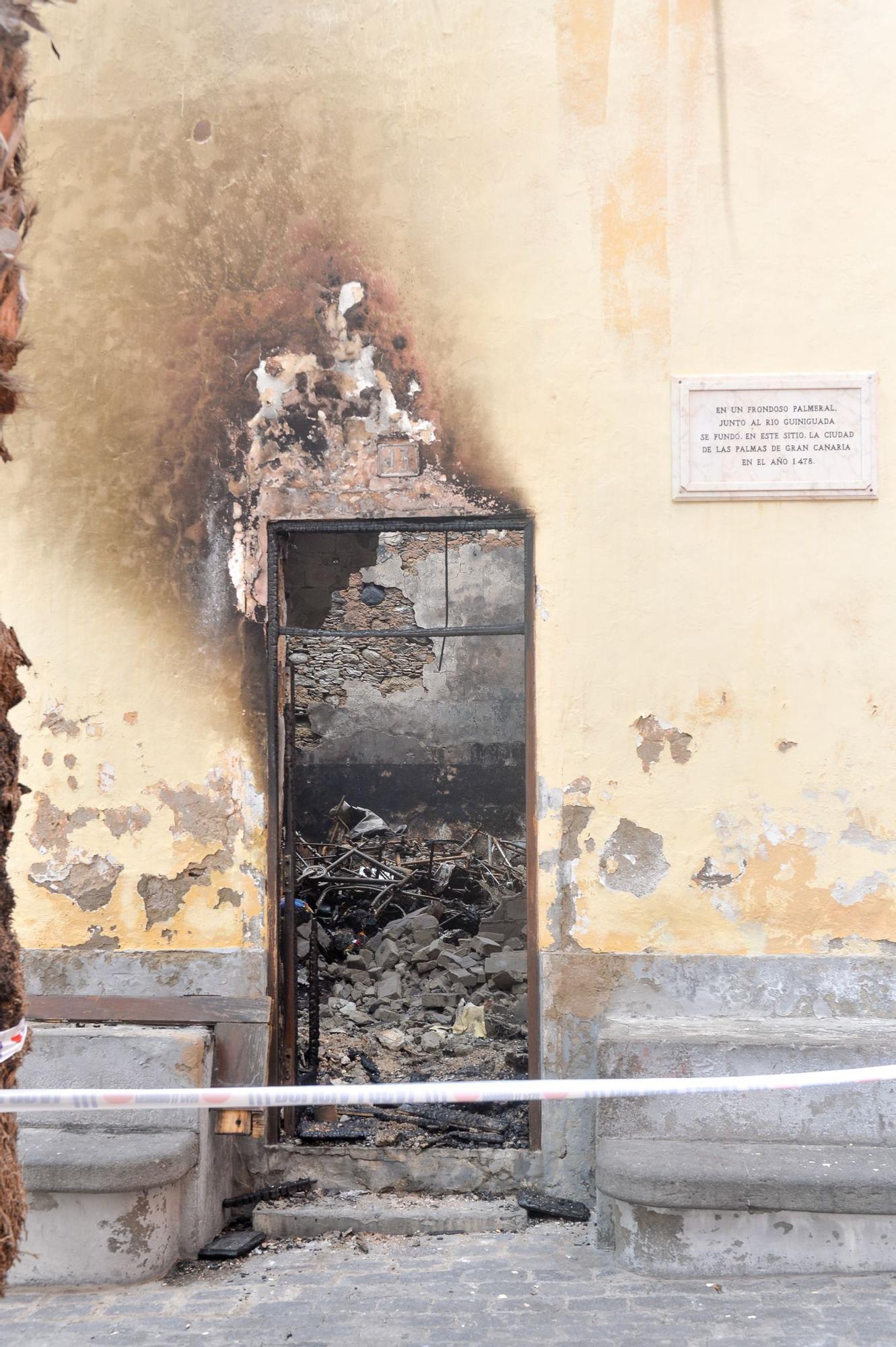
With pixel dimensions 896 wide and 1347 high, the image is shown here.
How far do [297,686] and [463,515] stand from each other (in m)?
9.72

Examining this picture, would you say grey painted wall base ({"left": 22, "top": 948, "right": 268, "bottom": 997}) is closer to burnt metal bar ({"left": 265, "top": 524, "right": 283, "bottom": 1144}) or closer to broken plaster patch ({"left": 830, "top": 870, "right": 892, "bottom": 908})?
burnt metal bar ({"left": 265, "top": 524, "right": 283, "bottom": 1144})

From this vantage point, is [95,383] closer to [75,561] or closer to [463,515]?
[75,561]

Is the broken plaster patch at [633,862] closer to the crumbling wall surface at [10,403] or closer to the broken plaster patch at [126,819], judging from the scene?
the broken plaster patch at [126,819]

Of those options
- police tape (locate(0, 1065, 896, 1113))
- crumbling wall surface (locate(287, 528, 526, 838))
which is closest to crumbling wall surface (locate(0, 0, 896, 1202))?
police tape (locate(0, 1065, 896, 1113))

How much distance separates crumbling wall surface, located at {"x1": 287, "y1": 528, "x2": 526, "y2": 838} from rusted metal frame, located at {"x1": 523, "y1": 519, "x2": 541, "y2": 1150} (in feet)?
28.1

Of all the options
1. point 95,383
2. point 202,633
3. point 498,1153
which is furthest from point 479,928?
point 95,383

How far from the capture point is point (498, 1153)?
535 centimetres

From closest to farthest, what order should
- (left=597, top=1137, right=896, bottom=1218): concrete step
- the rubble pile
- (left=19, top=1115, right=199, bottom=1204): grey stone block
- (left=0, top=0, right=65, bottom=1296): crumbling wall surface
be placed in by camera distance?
(left=0, top=0, right=65, bottom=1296): crumbling wall surface, (left=597, top=1137, right=896, bottom=1218): concrete step, (left=19, top=1115, right=199, bottom=1204): grey stone block, the rubble pile

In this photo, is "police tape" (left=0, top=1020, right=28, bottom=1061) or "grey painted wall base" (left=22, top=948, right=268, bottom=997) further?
"grey painted wall base" (left=22, top=948, right=268, bottom=997)

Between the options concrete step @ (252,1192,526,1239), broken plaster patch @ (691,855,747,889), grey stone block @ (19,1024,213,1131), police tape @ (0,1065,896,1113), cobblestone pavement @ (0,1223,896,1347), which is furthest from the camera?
broken plaster patch @ (691,855,747,889)

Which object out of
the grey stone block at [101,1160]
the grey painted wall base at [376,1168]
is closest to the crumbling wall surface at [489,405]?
the grey stone block at [101,1160]

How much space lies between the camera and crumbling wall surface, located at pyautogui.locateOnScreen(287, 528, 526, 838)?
14266 mm

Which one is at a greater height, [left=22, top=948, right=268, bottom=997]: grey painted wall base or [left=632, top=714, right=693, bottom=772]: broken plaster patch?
[left=632, top=714, right=693, bottom=772]: broken plaster patch

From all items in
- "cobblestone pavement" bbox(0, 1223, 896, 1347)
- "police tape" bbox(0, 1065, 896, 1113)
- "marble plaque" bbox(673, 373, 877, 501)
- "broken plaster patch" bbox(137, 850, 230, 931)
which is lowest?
"cobblestone pavement" bbox(0, 1223, 896, 1347)
